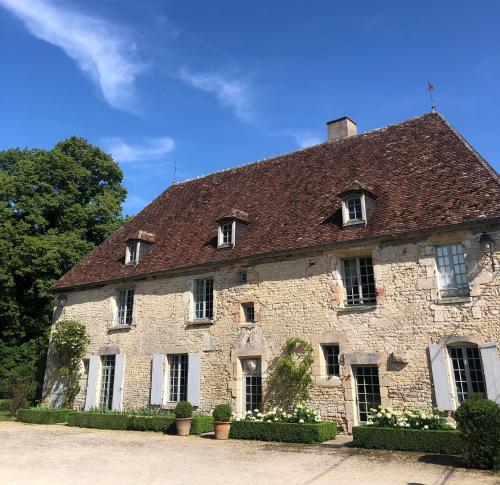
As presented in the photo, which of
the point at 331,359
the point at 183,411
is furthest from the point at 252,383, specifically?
the point at 331,359

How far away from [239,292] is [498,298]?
6.64m

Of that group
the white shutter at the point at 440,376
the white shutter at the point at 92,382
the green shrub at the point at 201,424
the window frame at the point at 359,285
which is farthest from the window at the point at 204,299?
the white shutter at the point at 440,376

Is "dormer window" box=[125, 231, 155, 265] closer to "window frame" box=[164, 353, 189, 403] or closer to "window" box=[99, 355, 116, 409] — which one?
"window" box=[99, 355, 116, 409]

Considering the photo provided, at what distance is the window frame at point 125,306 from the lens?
15562 mm

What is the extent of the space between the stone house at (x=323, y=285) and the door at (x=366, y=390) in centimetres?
3

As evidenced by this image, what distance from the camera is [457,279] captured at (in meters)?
10.3

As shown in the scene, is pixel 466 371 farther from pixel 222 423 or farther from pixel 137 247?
pixel 137 247

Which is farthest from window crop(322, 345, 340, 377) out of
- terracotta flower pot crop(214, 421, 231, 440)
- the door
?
terracotta flower pot crop(214, 421, 231, 440)

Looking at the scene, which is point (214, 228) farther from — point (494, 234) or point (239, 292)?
point (494, 234)

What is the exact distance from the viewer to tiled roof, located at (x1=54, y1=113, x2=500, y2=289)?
11078 mm

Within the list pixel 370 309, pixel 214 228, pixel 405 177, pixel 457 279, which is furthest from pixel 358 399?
pixel 214 228

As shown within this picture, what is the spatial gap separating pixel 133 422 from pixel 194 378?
2.07 m

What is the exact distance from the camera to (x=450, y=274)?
34.1 feet

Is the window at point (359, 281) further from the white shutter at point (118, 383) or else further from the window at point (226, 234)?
the white shutter at point (118, 383)
